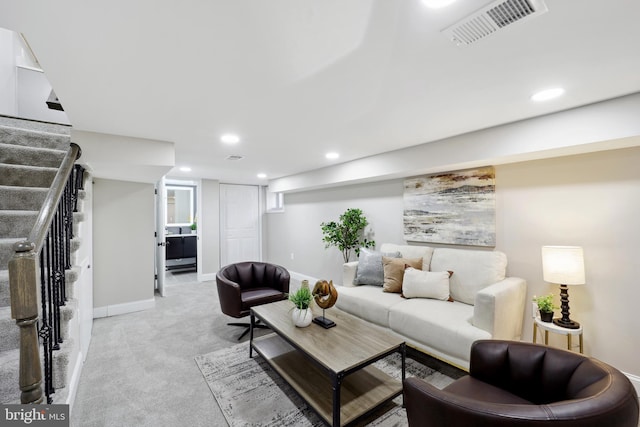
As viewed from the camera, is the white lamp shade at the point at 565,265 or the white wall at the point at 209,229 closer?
the white lamp shade at the point at 565,265

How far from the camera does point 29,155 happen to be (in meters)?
2.54

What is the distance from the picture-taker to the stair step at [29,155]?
97.0 inches

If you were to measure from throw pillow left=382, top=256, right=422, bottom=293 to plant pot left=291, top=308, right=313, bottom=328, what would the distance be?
4.08ft

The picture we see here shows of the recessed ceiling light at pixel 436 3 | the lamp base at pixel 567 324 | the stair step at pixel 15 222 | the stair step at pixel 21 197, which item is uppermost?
the recessed ceiling light at pixel 436 3

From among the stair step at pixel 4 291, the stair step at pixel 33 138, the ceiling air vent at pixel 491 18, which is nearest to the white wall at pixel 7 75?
the stair step at pixel 33 138

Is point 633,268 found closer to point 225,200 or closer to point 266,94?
point 266,94

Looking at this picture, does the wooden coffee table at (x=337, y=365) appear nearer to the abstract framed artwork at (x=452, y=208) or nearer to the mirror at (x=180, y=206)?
the abstract framed artwork at (x=452, y=208)

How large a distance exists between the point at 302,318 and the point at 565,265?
217 cm

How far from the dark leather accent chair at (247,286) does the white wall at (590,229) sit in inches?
102

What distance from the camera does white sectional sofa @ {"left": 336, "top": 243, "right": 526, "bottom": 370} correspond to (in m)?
2.23

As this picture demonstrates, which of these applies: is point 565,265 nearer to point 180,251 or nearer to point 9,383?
point 9,383

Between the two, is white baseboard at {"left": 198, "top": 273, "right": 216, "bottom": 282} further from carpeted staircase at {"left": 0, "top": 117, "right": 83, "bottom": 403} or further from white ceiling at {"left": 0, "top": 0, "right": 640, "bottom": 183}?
white ceiling at {"left": 0, "top": 0, "right": 640, "bottom": 183}

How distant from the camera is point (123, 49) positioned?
1.38m

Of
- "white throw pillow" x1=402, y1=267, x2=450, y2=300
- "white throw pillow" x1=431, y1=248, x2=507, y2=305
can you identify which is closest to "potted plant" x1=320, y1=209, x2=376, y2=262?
"white throw pillow" x1=402, y1=267, x2=450, y2=300
